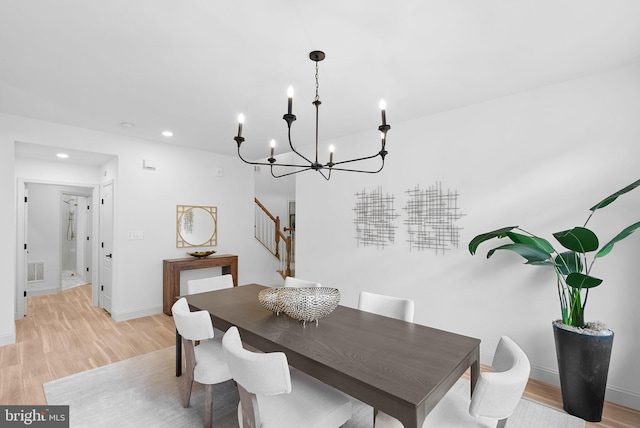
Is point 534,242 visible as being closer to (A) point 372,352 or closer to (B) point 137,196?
(A) point 372,352

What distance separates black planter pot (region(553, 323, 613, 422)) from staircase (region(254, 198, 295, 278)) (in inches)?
186

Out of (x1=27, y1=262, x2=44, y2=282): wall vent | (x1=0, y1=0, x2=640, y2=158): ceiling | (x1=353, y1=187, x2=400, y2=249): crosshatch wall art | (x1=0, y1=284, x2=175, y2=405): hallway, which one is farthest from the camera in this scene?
(x1=27, y1=262, x2=44, y2=282): wall vent

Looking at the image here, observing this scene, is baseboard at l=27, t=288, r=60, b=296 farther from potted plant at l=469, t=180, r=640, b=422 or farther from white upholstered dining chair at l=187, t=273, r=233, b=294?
potted plant at l=469, t=180, r=640, b=422

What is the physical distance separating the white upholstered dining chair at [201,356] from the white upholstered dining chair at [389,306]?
1.11 meters

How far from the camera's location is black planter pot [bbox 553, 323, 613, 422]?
2062 mm

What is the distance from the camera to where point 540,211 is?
2.65 metres

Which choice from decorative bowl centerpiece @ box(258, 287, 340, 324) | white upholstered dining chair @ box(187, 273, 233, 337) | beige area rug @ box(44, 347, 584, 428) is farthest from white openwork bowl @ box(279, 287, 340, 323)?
white upholstered dining chair @ box(187, 273, 233, 337)

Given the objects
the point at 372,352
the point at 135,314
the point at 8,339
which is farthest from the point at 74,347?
the point at 372,352

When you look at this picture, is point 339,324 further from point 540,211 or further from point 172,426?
point 540,211

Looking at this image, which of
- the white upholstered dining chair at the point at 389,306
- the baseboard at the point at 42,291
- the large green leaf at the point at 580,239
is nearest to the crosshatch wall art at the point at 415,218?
the large green leaf at the point at 580,239

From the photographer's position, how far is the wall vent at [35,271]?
5492mm

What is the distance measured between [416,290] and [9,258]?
450 cm

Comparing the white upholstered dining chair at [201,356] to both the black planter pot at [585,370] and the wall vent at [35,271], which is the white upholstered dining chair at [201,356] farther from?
the wall vent at [35,271]

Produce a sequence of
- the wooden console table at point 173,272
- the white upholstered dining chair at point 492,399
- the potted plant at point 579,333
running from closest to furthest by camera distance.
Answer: the white upholstered dining chair at point 492,399, the potted plant at point 579,333, the wooden console table at point 173,272
